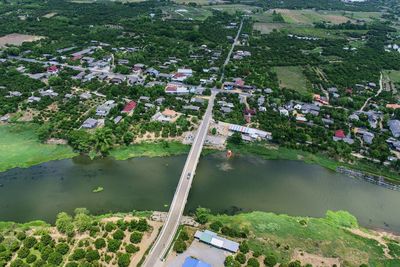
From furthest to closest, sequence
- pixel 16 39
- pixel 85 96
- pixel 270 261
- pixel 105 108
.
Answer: pixel 16 39 → pixel 85 96 → pixel 105 108 → pixel 270 261

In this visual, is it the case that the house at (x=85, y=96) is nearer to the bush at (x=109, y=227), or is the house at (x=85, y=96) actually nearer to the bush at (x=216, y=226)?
the bush at (x=109, y=227)

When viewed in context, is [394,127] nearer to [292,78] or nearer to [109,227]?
[292,78]

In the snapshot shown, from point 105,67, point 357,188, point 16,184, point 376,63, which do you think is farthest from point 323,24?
point 16,184

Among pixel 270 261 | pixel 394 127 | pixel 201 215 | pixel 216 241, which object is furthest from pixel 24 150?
pixel 394 127

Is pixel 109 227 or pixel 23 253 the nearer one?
pixel 23 253

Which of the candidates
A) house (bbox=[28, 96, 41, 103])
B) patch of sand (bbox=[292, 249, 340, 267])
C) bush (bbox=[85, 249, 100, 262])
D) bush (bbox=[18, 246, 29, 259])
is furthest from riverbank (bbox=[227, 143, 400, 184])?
house (bbox=[28, 96, 41, 103])

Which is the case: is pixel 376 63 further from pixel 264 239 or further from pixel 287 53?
pixel 264 239

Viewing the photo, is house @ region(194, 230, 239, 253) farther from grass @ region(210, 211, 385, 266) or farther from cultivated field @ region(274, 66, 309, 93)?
cultivated field @ region(274, 66, 309, 93)
